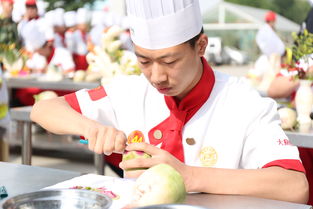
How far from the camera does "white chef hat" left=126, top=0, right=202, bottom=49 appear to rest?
5.43ft

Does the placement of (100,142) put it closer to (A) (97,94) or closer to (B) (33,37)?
(A) (97,94)

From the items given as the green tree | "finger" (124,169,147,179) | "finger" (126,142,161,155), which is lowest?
the green tree

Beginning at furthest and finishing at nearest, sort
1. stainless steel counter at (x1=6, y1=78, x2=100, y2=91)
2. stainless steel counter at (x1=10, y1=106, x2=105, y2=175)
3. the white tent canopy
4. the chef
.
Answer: the white tent canopy, the chef, stainless steel counter at (x1=6, y1=78, x2=100, y2=91), stainless steel counter at (x1=10, y1=106, x2=105, y2=175)

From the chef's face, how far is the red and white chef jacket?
11cm

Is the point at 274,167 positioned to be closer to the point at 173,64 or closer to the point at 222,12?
the point at 173,64

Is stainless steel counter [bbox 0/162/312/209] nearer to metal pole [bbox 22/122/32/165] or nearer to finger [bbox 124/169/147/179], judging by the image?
finger [bbox 124/169/147/179]

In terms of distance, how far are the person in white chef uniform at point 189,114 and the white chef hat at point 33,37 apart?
5.53 meters

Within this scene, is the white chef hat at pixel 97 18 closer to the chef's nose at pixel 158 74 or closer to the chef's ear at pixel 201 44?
the chef's ear at pixel 201 44

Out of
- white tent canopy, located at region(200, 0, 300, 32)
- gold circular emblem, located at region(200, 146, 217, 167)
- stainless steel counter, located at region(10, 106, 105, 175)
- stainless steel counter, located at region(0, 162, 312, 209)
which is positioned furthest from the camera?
white tent canopy, located at region(200, 0, 300, 32)

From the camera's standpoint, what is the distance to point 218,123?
1783 mm

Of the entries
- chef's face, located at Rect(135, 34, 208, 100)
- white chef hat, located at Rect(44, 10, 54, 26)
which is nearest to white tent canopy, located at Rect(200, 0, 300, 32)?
white chef hat, located at Rect(44, 10, 54, 26)

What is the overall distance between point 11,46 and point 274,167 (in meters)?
5.73

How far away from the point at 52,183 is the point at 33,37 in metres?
6.20

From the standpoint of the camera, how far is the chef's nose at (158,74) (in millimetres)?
1596
